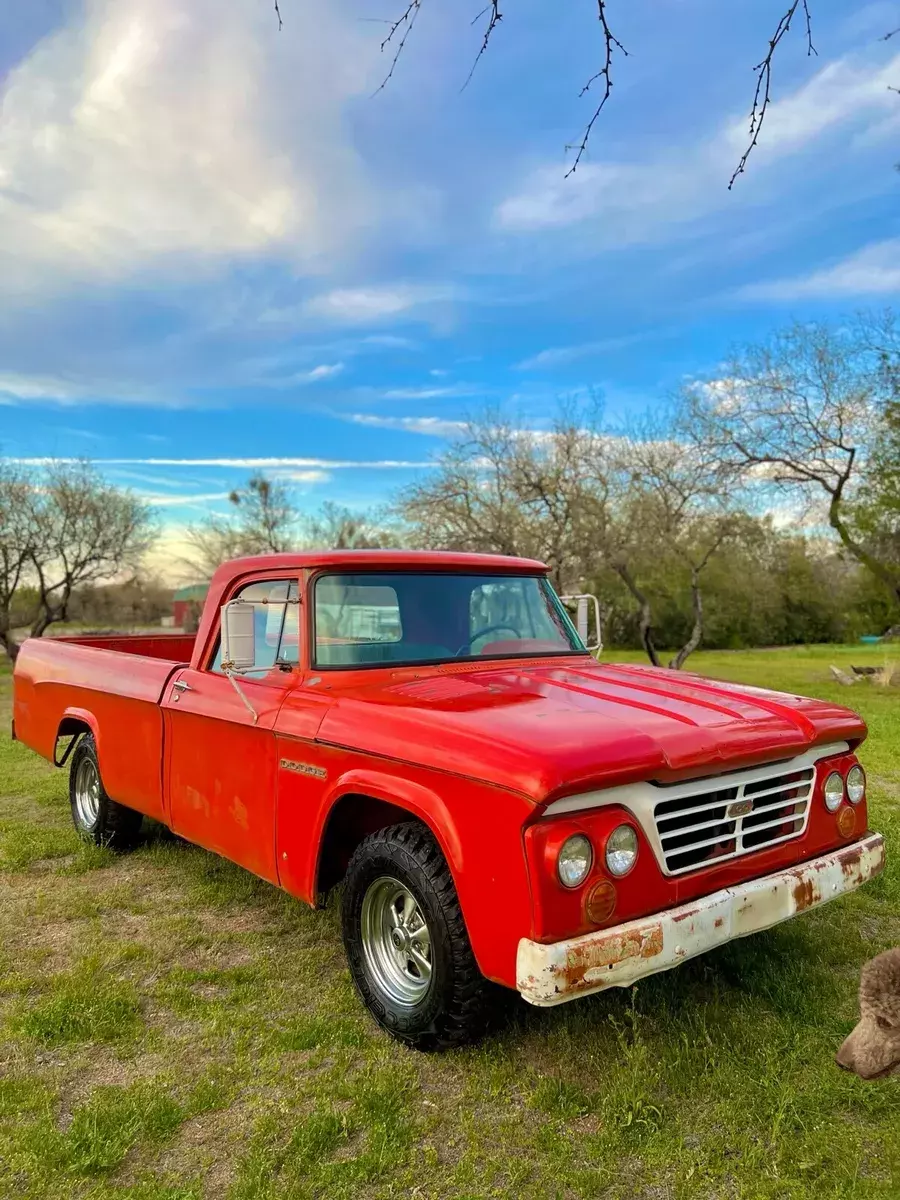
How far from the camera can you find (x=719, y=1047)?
9.41ft

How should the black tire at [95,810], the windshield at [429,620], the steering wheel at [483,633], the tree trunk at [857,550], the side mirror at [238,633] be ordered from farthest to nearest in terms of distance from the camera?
1. the tree trunk at [857,550]
2. the black tire at [95,810]
3. the steering wheel at [483,633]
4. the windshield at [429,620]
5. the side mirror at [238,633]

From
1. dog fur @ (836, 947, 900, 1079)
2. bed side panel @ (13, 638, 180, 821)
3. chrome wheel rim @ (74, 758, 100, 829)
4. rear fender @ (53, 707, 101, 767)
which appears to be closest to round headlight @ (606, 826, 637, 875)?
dog fur @ (836, 947, 900, 1079)

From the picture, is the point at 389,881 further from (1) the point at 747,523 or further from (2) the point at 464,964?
(1) the point at 747,523

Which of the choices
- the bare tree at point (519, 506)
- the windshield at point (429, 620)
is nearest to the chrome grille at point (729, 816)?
the windshield at point (429, 620)

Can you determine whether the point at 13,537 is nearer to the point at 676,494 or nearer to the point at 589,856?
the point at 676,494

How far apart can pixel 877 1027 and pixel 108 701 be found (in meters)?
4.48

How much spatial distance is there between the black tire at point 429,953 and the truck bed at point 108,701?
1.94m

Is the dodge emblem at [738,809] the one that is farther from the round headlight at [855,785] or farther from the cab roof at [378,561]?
the cab roof at [378,561]

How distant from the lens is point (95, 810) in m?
5.70

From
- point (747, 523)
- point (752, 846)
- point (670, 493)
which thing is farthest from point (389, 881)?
point (747, 523)

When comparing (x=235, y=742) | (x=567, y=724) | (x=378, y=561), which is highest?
(x=378, y=561)

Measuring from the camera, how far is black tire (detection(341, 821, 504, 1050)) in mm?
2719

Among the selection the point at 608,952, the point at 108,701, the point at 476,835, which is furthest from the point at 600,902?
the point at 108,701

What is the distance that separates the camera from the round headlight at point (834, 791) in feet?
10.6
